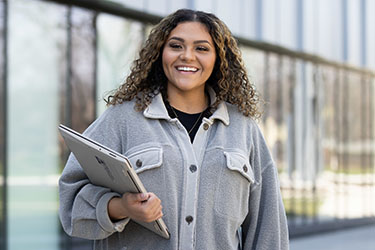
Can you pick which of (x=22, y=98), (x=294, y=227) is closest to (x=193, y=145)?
(x=22, y=98)

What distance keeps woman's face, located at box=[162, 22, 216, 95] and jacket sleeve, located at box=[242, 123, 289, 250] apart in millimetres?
367

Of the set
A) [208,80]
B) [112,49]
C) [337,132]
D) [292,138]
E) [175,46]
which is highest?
[112,49]

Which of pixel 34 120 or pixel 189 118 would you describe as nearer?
pixel 189 118

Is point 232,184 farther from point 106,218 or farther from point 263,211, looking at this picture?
point 106,218

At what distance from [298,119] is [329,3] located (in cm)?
263

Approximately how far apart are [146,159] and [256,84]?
7.82 meters

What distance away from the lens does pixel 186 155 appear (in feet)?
7.27

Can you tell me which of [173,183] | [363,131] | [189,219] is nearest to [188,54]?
[173,183]

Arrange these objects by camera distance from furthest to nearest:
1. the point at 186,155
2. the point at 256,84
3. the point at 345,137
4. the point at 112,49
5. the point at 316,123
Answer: the point at 345,137, the point at 316,123, the point at 256,84, the point at 112,49, the point at 186,155

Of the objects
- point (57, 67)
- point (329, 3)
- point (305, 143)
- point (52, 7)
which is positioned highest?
point (329, 3)

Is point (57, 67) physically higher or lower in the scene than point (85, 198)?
higher

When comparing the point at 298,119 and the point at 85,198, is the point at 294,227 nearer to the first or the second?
the point at 298,119

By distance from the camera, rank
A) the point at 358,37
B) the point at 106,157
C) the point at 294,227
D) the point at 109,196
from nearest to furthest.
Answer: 1. the point at 106,157
2. the point at 109,196
3. the point at 294,227
4. the point at 358,37

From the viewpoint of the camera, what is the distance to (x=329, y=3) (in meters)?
12.0
